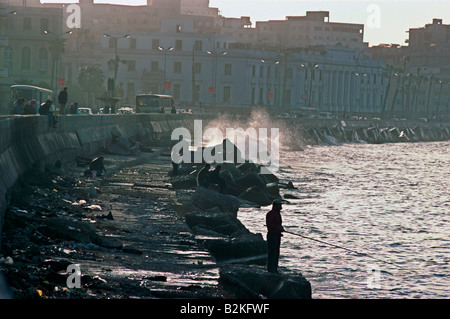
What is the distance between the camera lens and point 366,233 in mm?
31375

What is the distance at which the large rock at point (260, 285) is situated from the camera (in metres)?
17.1

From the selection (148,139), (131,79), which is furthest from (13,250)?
(131,79)

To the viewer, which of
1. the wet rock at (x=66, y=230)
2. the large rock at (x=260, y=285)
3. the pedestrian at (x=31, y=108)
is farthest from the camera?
the pedestrian at (x=31, y=108)

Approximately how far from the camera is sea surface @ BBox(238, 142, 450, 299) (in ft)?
70.5

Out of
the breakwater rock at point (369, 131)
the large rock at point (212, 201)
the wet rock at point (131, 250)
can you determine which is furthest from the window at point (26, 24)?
the wet rock at point (131, 250)

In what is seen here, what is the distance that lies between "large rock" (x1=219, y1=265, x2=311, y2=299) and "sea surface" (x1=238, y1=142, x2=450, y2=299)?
1583 mm

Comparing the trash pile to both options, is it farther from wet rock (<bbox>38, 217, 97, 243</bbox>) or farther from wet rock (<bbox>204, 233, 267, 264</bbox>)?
wet rock (<bbox>204, 233, 267, 264</bbox>)

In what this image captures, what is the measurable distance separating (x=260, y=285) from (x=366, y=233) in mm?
14511

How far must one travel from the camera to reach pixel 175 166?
41969mm

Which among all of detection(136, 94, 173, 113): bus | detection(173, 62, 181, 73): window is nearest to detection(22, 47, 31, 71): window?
detection(136, 94, 173, 113): bus

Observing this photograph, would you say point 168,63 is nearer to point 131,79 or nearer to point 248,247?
point 131,79

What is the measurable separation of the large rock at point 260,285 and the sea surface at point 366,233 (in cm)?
158

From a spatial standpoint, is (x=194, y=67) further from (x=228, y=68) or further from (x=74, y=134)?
(x=74, y=134)

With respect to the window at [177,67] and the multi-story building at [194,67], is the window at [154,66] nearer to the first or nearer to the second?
the multi-story building at [194,67]
